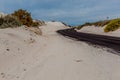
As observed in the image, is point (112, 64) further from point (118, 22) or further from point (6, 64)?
point (118, 22)

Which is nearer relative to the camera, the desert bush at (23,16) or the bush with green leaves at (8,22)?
the bush with green leaves at (8,22)

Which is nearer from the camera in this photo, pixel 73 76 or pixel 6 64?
pixel 73 76

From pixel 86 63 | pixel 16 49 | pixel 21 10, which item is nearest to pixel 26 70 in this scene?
pixel 86 63

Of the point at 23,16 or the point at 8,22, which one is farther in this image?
the point at 23,16

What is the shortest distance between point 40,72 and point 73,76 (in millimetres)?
1932

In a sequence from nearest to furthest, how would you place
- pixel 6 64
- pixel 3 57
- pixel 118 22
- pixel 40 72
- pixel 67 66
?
pixel 40 72, pixel 67 66, pixel 6 64, pixel 3 57, pixel 118 22

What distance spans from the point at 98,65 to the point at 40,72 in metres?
2.66

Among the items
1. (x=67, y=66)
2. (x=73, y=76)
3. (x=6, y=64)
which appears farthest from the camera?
(x=6, y=64)

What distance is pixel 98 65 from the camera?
40.2 ft

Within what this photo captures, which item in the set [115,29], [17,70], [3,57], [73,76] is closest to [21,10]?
[115,29]

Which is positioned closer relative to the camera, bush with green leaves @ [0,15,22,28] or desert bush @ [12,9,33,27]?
bush with green leaves @ [0,15,22,28]

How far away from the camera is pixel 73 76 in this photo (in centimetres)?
1032

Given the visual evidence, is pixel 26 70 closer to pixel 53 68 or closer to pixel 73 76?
pixel 53 68

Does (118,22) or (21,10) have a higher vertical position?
(21,10)
